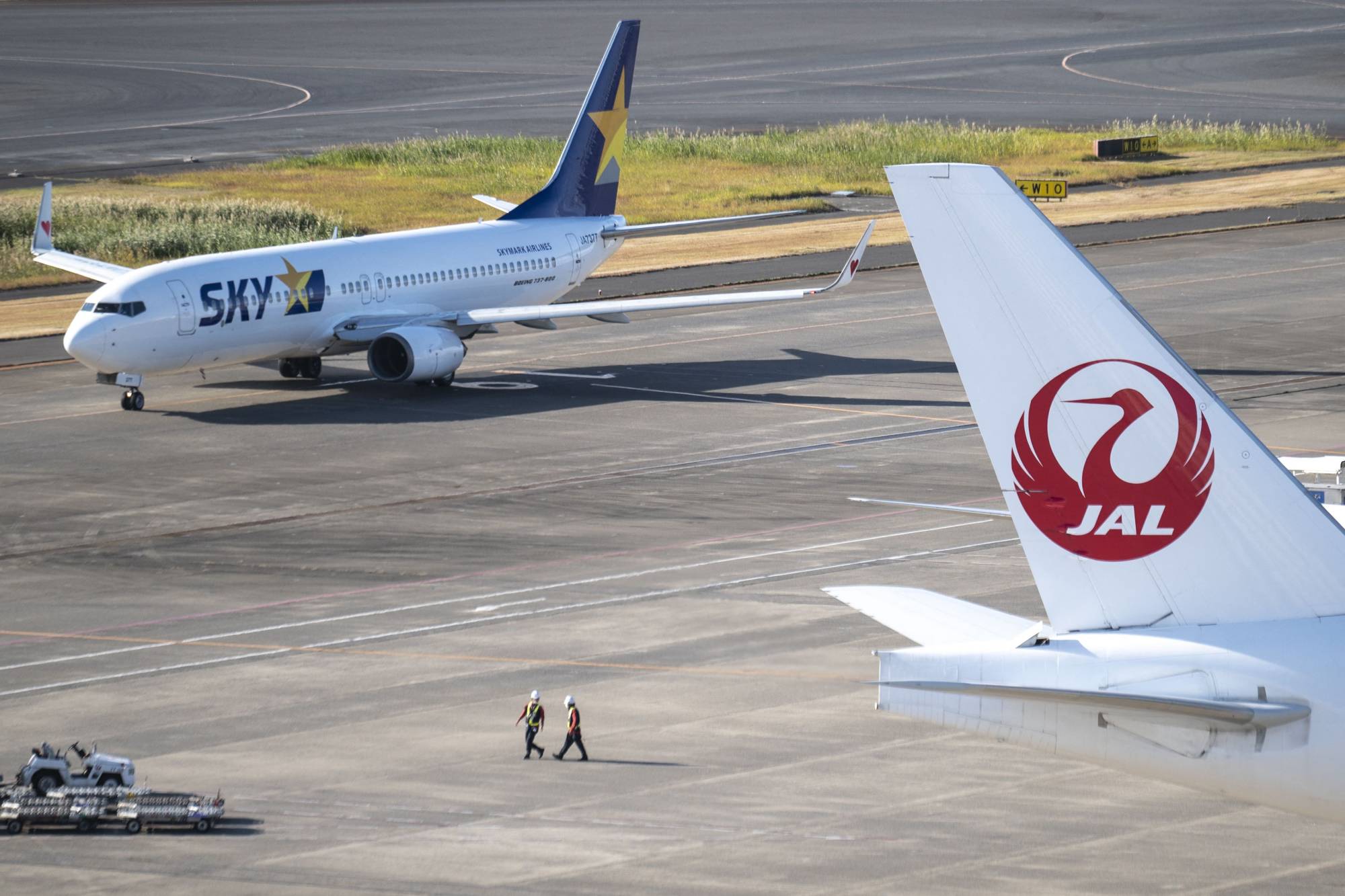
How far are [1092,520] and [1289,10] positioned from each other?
171m

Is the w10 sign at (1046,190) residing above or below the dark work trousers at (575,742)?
above

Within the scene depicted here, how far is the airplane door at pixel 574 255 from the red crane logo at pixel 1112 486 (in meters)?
46.8

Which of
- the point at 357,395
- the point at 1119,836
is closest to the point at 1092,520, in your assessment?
the point at 1119,836

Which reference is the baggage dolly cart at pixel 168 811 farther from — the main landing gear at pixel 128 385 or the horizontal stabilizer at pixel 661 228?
the horizontal stabilizer at pixel 661 228

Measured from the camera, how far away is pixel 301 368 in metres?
57.4

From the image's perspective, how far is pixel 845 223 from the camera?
8756 cm

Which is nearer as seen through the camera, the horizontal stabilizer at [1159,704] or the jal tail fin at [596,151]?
the horizontal stabilizer at [1159,704]

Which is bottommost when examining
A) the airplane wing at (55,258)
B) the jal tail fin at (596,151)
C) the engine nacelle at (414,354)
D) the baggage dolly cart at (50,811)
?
the baggage dolly cart at (50,811)

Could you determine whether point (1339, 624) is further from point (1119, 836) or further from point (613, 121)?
point (613, 121)

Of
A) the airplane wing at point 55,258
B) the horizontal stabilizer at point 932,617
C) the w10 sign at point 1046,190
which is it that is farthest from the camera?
the w10 sign at point 1046,190

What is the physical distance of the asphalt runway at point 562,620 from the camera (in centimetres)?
2300

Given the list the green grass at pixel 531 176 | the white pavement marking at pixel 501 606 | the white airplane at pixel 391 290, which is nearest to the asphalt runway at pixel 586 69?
the green grass at pixel 531 176

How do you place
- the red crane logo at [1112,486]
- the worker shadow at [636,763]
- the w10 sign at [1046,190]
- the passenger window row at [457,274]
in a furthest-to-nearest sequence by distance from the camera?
the w10 sign at [1046,190]
the passenger window row at [457,274]
the worker shadow at [636,763]
the red crane logo at [1112,486]

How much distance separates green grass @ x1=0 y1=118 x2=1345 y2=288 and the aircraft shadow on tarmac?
89.7 feet
